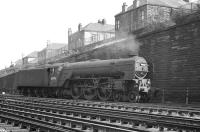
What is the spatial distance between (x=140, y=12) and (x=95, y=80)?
23573 millimetres

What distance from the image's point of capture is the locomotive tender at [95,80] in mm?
17484

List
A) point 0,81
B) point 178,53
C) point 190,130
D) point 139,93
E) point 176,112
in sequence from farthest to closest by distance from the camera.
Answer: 1. point 0,81
2. point 178,53
3. point 139,93
4. point 176,112
5. point 190,130

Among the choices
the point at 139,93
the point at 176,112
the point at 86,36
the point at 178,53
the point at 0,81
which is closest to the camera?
the point at 176,112

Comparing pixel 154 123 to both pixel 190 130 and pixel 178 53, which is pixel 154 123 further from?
pixel 178 53

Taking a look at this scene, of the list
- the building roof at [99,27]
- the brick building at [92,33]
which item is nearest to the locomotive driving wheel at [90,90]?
the brick building at [92,33]

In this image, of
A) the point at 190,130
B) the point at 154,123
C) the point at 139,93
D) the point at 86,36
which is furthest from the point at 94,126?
the point at 86,36

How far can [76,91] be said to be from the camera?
21438 millimetres

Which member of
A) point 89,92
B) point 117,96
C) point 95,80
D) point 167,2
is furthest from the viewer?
point 167,2

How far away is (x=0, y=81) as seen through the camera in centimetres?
4625

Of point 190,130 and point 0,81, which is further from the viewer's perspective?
point 0,81

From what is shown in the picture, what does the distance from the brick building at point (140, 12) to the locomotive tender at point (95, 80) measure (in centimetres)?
1611

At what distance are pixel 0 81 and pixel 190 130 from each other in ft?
140

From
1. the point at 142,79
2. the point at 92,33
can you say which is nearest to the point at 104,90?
the point at 142,79

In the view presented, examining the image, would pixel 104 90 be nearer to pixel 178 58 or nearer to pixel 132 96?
pixel 132 96
